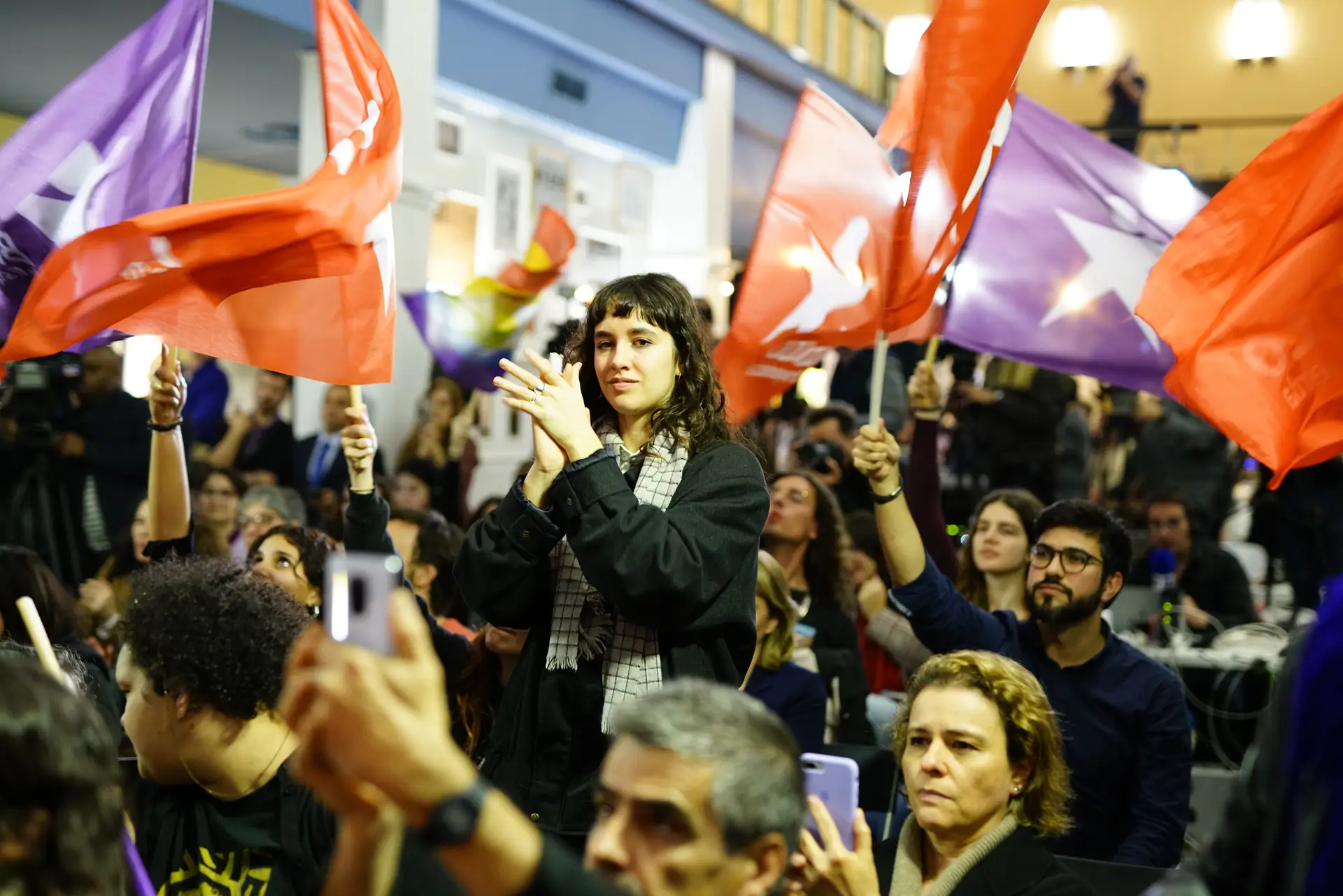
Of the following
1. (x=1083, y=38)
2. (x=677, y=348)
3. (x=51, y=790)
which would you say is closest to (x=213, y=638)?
(x=677, y=348)

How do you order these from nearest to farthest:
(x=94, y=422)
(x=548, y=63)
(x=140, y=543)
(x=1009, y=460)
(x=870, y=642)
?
(x=140, y=543) < (x=870, y=642) < (x=94, y=422) < (x=1009, y=460) < (x=548, y=63)

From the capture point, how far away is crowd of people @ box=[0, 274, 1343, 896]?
135 cm

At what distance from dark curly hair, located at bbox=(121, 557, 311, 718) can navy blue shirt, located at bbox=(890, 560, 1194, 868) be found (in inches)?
61.3

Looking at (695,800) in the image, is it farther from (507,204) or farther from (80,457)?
(507,204)

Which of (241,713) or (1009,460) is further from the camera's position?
(1009,460)

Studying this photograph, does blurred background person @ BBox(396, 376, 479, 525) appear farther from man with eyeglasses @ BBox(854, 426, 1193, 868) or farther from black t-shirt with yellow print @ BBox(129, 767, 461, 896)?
black t-shirt with yellow print @ BBox(129, 767, 461, 896)

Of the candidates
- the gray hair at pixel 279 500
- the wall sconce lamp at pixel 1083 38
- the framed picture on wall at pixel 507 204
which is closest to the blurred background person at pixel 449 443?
the gray hair at pixel 279 500

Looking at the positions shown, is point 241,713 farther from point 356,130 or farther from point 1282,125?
point 1282,125

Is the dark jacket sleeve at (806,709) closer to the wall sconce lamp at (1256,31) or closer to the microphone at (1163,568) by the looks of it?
the microphone at (1163,568)

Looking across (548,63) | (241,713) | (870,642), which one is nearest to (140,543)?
(870,642)

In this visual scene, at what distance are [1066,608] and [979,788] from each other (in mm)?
1315

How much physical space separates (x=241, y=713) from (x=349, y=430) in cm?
135

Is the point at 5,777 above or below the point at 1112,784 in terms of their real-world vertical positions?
above

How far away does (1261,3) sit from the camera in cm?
2125
